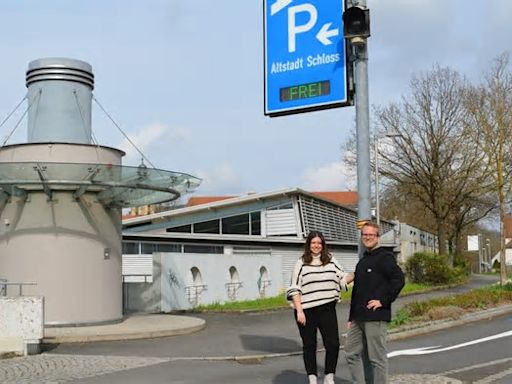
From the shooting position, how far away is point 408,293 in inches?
1160

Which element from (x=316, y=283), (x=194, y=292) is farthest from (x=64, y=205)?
(x=316, y=283)

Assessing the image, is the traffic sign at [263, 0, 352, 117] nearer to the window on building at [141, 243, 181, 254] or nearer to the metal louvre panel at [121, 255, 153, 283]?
the metal louvre panel at [121, 255, 153, 283]

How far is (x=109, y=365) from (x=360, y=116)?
5447 millimetres

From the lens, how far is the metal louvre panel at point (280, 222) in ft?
105

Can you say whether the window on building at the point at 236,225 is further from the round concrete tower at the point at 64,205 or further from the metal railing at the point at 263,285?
the round concrete tower at the point at 64,205

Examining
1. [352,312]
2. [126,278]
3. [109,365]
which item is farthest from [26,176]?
[126,278]

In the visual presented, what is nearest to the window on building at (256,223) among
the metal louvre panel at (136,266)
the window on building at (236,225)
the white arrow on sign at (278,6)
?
the window on building at (236,225)

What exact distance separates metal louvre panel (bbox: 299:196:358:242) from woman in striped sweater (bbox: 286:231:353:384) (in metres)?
24.9

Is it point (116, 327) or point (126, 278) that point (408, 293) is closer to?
point (126, 278)

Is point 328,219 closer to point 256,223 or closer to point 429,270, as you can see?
point 256,223

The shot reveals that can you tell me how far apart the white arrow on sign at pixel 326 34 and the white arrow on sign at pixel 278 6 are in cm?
64

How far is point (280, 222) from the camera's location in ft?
106

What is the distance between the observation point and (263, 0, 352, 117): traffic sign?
28.3ft

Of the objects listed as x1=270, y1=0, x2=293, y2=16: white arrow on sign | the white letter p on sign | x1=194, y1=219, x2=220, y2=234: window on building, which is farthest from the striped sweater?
x1=194, y1=219, x2=220, y2=234: window on building
